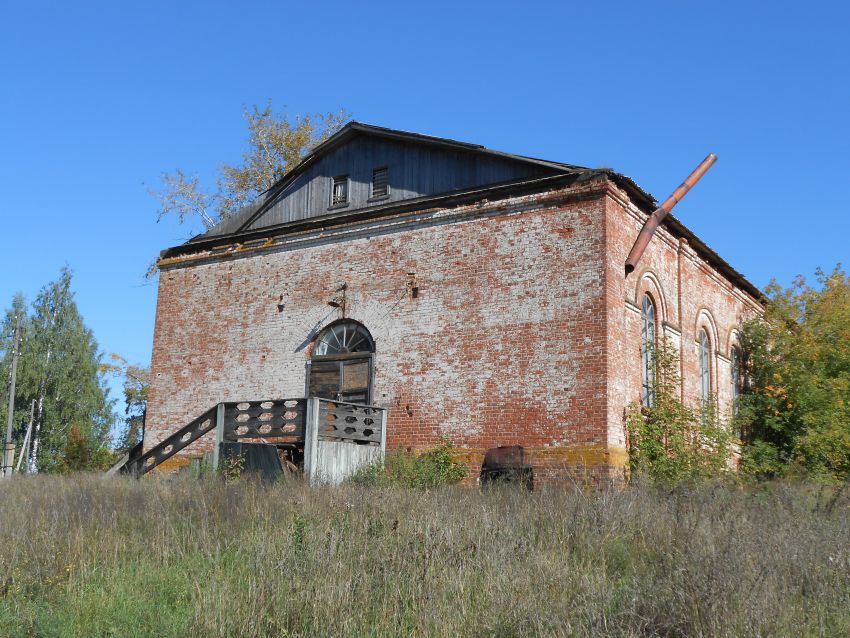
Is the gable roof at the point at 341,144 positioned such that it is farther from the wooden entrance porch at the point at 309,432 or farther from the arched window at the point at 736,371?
the arched window at the point at 736,371

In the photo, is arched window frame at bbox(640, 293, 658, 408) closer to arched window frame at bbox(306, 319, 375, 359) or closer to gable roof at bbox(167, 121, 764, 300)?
gable roof at bbox(167, 121, 764, 300)

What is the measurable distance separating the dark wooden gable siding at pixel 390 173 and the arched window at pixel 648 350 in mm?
3557

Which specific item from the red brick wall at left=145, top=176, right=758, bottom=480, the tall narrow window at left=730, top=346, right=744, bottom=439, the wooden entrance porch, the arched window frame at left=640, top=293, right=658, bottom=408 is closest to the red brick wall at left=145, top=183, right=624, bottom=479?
the red brick wall at left=145, top=176, right=758, bottom=480

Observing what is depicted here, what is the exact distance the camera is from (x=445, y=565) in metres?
6.84

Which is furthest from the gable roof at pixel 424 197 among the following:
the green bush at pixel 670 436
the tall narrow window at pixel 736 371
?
the green bush at pixel 670 436

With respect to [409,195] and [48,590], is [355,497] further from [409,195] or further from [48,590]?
[409,195]

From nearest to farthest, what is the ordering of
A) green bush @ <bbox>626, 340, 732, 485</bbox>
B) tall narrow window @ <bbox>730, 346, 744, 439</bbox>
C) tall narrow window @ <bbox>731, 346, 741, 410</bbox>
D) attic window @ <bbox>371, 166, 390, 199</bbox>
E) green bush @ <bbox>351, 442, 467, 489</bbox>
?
green bush @ <bbox>351, 442, 467, 489</bbox> < green bush @ <bbox>626, 340, 732, 485</bbox> < attic window @ <bbox>371, 166, 390, 199</bbox> < tall narrow window @ <bbox>730, 346, 744, 439</bbox> < tall narrow window @ <bbox>731, 346, 741, 410</bbox>

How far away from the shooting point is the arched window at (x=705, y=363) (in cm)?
2009

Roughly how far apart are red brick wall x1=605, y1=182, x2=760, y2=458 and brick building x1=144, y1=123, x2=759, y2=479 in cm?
6

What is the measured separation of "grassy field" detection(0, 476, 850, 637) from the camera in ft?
19.2

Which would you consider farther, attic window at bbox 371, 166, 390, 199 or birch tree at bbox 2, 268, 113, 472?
birch tree at bbox 2, 268, 113, 472

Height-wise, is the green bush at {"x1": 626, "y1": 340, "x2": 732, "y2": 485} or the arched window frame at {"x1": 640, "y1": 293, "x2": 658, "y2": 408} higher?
the arched window frame at {"x1": 640, "y1": 293, "x2": 658, "y2": 408}

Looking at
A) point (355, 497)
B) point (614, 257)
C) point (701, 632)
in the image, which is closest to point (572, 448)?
point (614, 257)

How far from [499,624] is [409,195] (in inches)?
502
